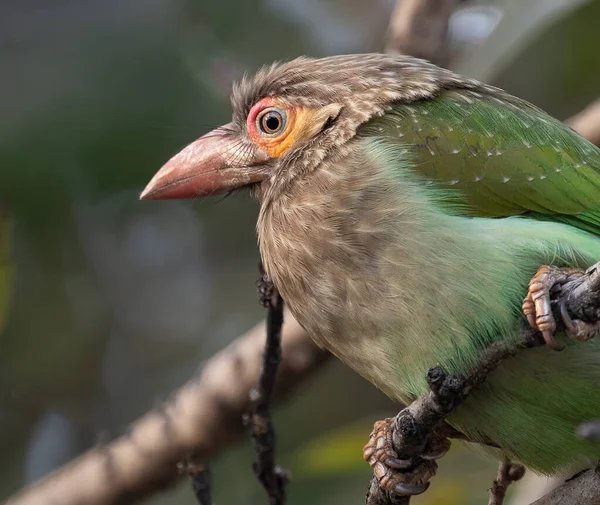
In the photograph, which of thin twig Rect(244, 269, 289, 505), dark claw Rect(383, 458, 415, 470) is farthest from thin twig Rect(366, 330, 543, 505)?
thin twig Rect(244, 269, 289, 505)

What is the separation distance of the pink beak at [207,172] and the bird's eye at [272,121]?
8 cm

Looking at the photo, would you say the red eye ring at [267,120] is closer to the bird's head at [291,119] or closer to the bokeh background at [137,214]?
the bird's head at [291,119]

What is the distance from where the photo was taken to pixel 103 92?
219 inches

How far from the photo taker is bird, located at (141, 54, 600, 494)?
2885 mm

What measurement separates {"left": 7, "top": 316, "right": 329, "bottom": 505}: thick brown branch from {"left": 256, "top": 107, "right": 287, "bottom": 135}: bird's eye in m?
1.07

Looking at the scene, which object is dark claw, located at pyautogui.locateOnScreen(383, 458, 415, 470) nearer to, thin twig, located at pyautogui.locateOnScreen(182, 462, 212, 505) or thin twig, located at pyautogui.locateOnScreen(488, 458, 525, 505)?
thin twig, located at pyautogui.locateOnScreen(488, 458, 525, 505)

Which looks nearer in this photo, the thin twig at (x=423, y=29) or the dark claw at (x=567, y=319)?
the dark claw at (x=567, y=319)

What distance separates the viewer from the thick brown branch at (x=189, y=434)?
14.6 feet

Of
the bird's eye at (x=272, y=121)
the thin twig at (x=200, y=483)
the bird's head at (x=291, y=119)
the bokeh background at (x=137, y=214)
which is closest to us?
the thin twig at (x=200, y=483)

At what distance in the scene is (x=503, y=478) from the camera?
3.39 m

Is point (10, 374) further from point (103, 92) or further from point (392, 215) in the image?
point (392, 215)

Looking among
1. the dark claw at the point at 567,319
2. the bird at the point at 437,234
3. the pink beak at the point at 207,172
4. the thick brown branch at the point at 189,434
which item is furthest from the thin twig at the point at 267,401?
the thick brown branch at the point at 189,434

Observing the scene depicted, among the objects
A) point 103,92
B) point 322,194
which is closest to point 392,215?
point 322,194

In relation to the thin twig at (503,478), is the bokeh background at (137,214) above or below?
above
